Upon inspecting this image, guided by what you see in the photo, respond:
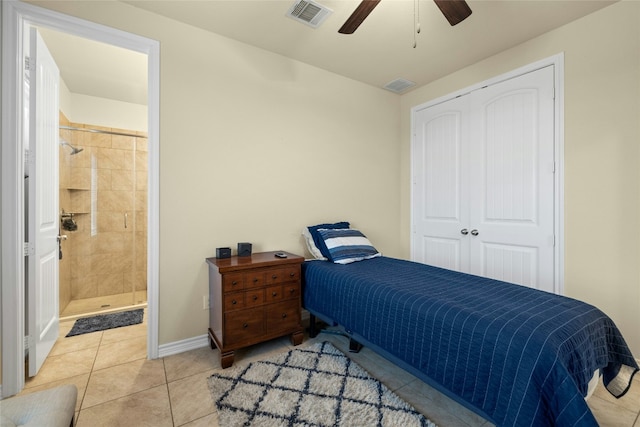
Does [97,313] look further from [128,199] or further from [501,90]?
[501,90]

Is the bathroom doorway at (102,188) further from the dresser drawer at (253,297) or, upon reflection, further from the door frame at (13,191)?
the dresser drawer at (253,297)

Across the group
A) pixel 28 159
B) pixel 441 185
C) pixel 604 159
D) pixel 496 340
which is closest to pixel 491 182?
pixel 441 185

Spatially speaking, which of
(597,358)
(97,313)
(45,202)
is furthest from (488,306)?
(97,313)

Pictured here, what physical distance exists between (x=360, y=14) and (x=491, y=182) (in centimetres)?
205

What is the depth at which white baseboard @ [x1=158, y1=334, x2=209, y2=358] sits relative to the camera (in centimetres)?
Result: 223

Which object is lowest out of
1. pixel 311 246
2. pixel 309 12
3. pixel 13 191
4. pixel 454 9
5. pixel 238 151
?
pixel 311 246

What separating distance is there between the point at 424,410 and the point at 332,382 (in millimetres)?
565

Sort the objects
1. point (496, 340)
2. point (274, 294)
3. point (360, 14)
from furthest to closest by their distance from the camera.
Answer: point (274, 294), point (360, 14), point (496, 340)

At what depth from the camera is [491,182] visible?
2.83 m

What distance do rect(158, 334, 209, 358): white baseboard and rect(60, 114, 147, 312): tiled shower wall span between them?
165 cm

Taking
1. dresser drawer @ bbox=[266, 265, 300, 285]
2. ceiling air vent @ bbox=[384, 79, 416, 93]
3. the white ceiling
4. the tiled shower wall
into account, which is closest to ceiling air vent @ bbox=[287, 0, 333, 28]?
the white ceiling

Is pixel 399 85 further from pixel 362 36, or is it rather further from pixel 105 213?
pixel 105 213

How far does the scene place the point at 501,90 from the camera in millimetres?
2738

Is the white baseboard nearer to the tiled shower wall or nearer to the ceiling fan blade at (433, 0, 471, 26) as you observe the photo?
the tiled shower wall
